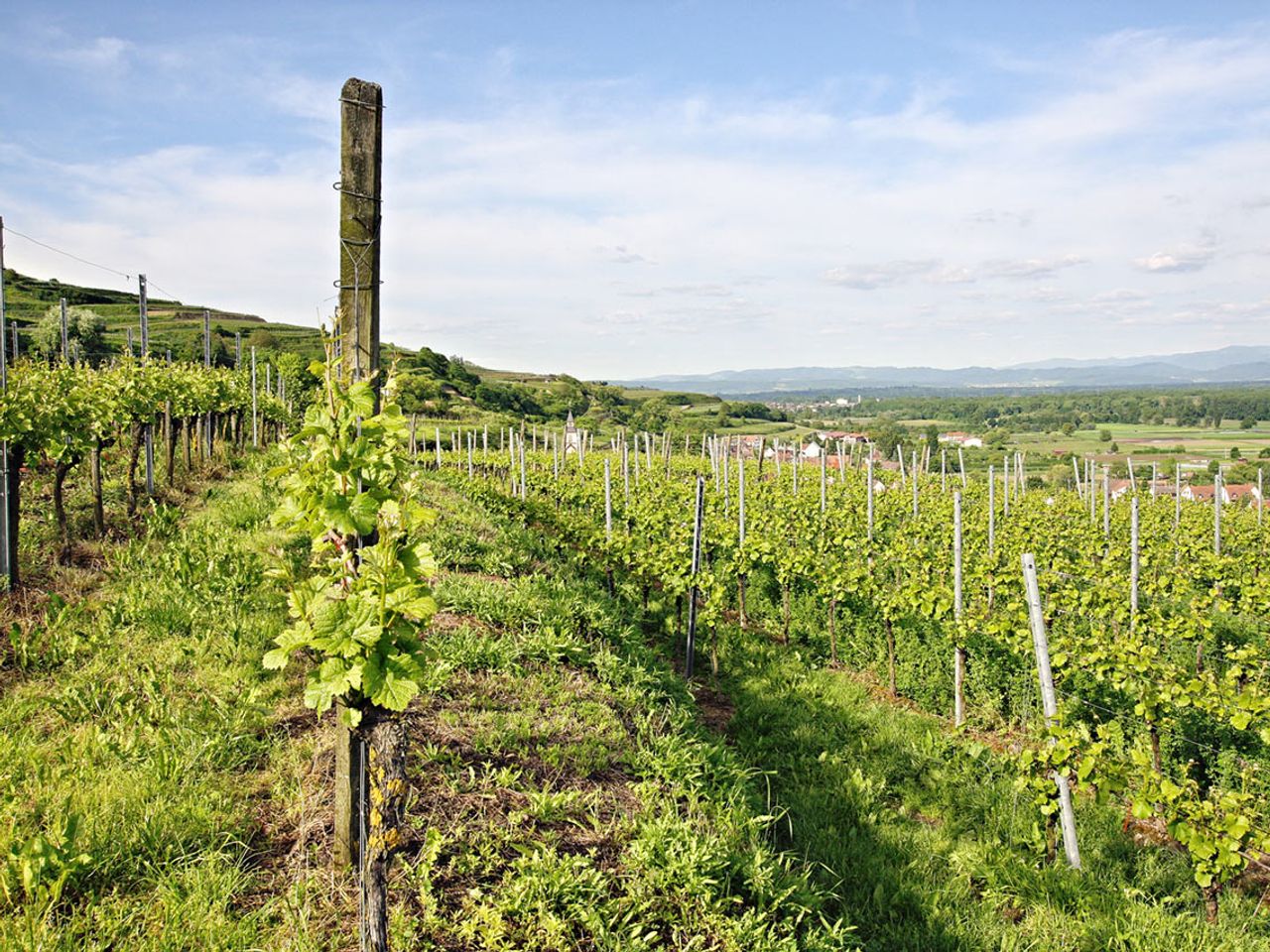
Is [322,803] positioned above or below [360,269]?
below

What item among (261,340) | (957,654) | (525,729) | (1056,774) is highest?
(261,340)

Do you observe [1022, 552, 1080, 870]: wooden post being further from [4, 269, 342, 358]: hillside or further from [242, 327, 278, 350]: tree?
[242, 327, 278, 350]: tree

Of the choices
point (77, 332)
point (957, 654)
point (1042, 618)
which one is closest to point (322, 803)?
point (1042, 618)

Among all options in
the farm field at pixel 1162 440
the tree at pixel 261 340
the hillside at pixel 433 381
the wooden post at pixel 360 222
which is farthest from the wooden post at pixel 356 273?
the farm field at pixel 1162 440

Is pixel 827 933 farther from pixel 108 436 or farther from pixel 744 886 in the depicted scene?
pixel 108 436

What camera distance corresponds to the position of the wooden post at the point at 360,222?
3359mm

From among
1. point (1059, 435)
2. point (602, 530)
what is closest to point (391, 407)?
point (602, 530)

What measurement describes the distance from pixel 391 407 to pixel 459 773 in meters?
2.32

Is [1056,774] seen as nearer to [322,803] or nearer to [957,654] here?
[957,654]

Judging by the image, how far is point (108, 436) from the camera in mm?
9078

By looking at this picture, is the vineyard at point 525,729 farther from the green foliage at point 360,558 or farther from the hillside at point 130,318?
the hillside at point 130,318

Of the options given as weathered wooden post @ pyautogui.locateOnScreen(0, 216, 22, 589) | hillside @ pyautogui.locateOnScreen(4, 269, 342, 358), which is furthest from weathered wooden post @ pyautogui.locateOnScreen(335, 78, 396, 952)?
hillside @ pyautogui.locateOnScreen(4, 269, 342, 358)

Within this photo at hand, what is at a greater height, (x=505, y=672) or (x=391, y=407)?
(x=391, y=407)

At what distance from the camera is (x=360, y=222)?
344 centimetres
